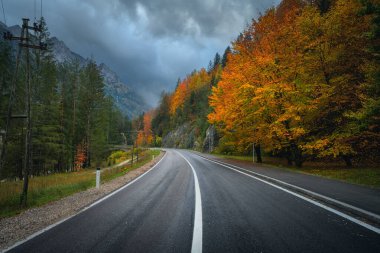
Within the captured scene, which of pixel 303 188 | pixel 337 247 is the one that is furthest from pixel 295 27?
pixel 337 247

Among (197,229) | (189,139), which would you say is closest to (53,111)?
(197,229)

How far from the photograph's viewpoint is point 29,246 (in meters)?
4.30

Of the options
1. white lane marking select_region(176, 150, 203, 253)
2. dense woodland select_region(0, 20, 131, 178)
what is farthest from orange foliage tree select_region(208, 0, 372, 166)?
dense woodland select_region(0, 20, 131, 178)

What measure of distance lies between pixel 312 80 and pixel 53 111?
27622 mm

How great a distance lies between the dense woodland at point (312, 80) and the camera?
45.4ft

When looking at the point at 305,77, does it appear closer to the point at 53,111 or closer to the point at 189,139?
the point at 53,111

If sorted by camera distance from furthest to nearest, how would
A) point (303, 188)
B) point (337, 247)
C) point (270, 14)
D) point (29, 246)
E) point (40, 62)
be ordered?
1. point (40, 62)
2. point (270, 14)
3. point (303, 188)
4. point (29, 246)
5. point (337, 247)

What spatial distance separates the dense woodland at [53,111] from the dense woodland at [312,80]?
20.9m

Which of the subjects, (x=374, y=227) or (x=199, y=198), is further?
(x=199, y=198)

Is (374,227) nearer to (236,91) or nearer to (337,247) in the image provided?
(337,247)

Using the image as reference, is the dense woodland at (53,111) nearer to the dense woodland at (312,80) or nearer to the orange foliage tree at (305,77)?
the dense woodland at (312,80)

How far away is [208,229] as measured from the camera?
4.82 metres

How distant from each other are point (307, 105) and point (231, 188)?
9.31m

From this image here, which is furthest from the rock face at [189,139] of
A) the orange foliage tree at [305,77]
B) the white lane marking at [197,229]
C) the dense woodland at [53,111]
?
the white lane marking at [197,229]
